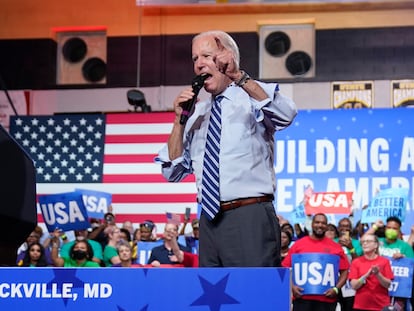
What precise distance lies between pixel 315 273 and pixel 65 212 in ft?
9.91

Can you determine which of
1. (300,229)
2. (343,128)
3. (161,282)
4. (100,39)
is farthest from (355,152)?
(161,282)

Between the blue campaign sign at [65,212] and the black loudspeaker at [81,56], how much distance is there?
205 inches

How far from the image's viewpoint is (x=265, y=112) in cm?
260

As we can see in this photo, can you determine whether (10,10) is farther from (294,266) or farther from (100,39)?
(294,266)

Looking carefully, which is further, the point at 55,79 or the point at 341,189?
the point at 55,79

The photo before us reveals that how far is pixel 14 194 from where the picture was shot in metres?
1.73

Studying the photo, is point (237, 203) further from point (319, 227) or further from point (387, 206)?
point (387, 206)

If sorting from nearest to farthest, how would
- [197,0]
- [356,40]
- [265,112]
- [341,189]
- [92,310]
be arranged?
1. [92,310]
2. [265,112]
3. [341,189]
4. [197,0]
5. [356,40]

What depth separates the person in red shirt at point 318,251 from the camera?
6.62m

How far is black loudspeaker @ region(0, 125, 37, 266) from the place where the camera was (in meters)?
1.71

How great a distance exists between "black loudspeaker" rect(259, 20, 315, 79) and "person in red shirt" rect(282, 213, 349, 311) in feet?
19.6

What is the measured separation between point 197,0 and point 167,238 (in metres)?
5.43

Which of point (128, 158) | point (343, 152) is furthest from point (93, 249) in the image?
point (343, 152)

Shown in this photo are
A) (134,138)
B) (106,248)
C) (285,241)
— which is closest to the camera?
(285,241)
